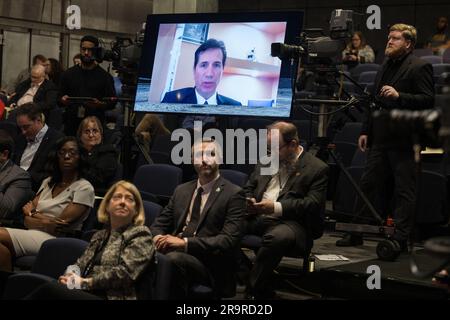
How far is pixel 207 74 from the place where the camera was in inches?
204

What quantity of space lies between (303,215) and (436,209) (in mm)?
1094

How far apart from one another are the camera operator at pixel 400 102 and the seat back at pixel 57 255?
6.03ft

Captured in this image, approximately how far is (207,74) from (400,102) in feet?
5.05

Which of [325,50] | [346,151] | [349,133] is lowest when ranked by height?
[346,151]

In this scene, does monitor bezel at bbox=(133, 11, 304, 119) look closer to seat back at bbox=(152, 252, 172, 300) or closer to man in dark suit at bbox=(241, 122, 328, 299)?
man in dark suit at bbox=(241, 122, 328, 299)

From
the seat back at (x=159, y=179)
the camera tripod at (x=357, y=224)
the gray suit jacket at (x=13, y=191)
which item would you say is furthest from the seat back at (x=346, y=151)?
the gray suit jacket at (x=13, y=191)

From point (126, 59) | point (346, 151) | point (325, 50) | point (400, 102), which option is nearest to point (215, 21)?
point (126, 59)

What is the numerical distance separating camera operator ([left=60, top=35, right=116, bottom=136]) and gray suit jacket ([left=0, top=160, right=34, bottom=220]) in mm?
1586

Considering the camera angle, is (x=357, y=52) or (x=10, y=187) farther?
(x=357, y=52)

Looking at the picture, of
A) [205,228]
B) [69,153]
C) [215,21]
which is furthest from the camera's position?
[215,21]

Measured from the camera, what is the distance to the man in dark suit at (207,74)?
5.13 m

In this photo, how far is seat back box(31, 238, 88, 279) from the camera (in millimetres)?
3045

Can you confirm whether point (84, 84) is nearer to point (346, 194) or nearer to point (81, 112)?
point (81, 112)

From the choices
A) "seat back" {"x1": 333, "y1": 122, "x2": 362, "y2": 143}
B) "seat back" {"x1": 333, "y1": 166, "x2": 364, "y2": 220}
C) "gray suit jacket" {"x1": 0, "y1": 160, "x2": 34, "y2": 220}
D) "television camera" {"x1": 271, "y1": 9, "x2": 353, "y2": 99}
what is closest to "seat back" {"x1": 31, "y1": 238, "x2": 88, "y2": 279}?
"gray suit jacket" {"x1": 0, "y1": 160, "x2": 34, "y2": 220}
